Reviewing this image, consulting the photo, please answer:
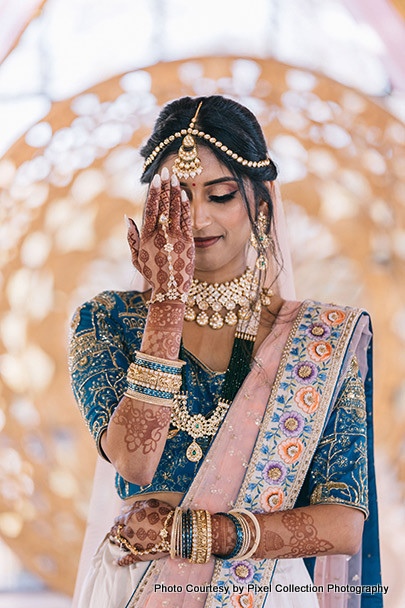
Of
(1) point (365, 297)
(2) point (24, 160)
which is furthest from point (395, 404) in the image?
(2) point (24, 160)

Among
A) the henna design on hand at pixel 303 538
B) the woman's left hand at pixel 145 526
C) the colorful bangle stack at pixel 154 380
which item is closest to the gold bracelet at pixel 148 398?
the colorful bangle stack at pixel 154 380

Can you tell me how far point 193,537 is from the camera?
139 centimetres

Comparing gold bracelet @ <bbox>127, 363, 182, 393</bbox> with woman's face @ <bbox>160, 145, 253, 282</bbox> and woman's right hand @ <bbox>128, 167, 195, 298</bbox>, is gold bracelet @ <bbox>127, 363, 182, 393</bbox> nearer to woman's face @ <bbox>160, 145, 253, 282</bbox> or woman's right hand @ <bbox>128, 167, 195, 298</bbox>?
woman's right hand @ <bbox>128, 167, 195, 298</bbox>

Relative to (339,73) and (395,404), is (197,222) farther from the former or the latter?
(395,404)

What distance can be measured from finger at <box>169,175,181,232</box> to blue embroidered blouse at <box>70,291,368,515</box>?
1.01ft

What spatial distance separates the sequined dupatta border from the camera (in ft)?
4.88

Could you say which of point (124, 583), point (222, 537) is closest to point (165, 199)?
point (222, 537)

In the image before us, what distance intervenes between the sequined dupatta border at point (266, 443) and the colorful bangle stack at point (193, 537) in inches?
3.4

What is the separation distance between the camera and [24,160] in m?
3.15

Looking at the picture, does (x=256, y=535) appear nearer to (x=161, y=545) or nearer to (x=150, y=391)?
(x=161, y=545)

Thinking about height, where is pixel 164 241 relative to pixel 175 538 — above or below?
above

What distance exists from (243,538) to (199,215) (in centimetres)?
65

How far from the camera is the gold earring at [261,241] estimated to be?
68.1 inches

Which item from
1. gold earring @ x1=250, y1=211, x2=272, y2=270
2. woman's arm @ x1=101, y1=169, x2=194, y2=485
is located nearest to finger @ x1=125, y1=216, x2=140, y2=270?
woman's arm @ x1=101, y1=169, x2=194, y2=485
